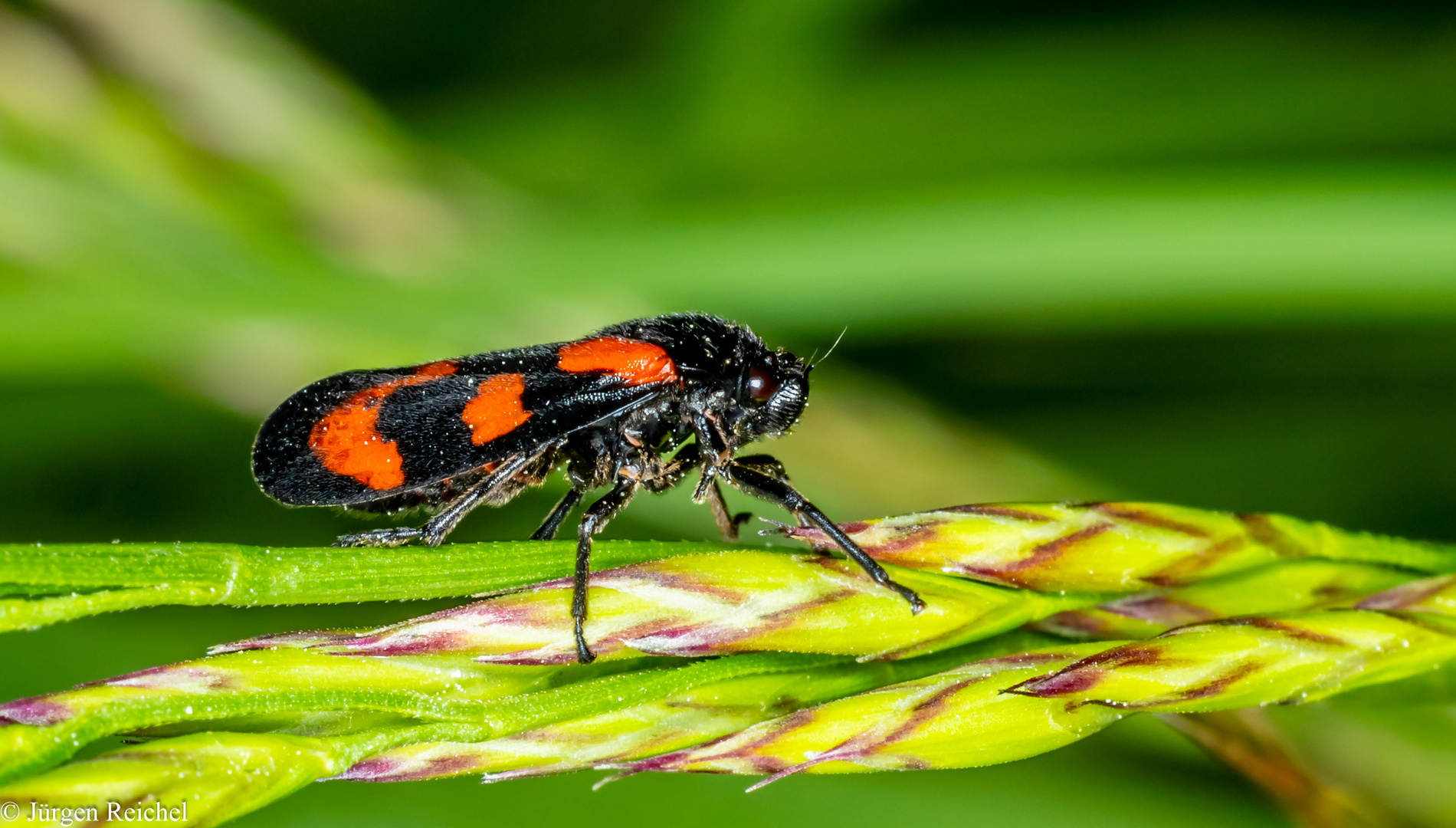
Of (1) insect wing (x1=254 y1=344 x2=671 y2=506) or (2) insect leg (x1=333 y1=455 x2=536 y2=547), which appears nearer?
(2) insect leg (x1=333 y1=455 x2=536 y2=547)

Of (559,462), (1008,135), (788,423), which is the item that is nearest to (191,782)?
(559,462)

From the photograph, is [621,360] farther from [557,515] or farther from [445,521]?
[445,521]

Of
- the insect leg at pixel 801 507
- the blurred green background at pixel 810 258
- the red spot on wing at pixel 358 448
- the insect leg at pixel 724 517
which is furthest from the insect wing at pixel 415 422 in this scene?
the blurred green background at pixel 810 258

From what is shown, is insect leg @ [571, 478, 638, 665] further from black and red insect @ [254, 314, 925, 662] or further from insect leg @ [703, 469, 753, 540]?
insect leg @ [703, 469, 753, 540]

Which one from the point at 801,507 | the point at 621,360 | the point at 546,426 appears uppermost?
the point at 621,360

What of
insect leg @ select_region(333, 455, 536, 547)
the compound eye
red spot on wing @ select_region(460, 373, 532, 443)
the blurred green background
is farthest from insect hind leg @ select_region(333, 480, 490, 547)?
the blurred green background

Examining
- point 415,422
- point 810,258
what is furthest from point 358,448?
point 810,258
